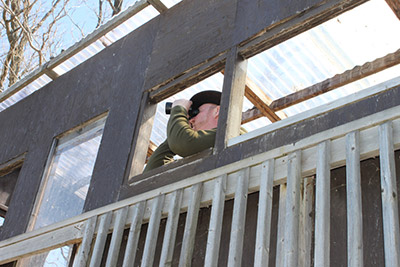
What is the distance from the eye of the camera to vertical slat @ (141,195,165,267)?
388 cm

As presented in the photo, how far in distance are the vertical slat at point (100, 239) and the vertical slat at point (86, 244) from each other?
0.08m

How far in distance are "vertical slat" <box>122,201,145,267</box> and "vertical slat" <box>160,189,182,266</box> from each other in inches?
12.3

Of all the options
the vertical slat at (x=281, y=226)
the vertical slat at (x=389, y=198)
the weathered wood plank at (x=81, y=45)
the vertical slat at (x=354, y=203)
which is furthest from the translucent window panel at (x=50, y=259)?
the vertical slat at (x=389, y=198)

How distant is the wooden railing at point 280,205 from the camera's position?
2.91 metres

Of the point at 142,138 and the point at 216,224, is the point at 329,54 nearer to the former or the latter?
the point at 142,138

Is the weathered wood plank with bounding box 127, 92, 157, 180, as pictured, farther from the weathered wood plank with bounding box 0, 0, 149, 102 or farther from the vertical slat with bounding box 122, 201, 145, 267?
the weathered wood plank with bounding box 0, 0, 149, 102

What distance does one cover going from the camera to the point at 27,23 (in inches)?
600

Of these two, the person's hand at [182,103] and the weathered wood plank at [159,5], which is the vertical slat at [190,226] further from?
the weathered wood plank at [159,5]

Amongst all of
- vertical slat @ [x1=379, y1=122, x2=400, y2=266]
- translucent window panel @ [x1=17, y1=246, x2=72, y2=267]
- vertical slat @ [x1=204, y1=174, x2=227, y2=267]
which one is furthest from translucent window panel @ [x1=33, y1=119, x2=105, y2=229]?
vertical slat @ [x1=379, y1=122, x2=400, y2=266]

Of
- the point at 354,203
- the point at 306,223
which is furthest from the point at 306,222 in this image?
the point at 354,203

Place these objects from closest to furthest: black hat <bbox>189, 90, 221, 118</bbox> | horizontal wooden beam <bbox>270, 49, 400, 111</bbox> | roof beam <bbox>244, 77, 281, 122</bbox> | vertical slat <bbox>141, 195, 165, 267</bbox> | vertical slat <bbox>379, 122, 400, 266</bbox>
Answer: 1. vertical slat <bbox>379, 122, 400, 266</bbox>
2. vertical slat <bbox>141, 195, 165, 267</bbox>
3. black hat <bbox>189, 90, 221, 118</bbox>
4. horizontal wooden beam <bbox>270, 49, 400, 111</bbox>
5. roof beam <bbox>244, 77, 281, 122</bbox>

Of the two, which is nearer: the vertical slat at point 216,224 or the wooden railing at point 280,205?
the wooden railing at point 280,205

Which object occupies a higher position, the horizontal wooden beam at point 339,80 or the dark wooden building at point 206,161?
the horizontal wooden beam at point 339,80

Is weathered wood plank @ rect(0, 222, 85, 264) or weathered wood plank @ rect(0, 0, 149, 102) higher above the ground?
weathered wood plank @ rect(0, 0, 149, 102)
